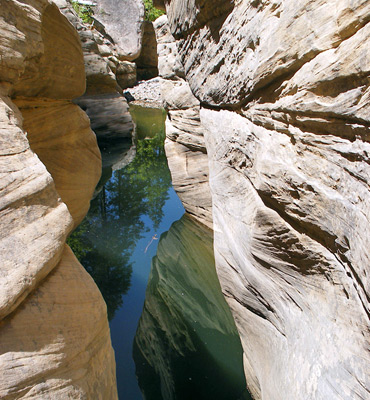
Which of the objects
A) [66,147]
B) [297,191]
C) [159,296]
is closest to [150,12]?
[66,147]

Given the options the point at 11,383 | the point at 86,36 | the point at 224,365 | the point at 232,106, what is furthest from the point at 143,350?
the point at 86,36

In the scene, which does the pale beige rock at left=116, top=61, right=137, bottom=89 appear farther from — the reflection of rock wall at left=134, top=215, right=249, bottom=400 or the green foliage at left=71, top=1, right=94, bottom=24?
the reflection of rock wall at left=134, top=215, right=249, bottom=400

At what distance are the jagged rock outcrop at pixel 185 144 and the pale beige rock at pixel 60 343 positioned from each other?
3.28 meters

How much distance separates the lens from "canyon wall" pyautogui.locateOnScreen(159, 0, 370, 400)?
1474 mm

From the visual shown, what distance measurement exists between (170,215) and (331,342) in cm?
443

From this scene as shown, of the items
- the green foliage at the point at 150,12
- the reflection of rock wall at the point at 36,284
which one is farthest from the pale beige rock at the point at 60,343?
the green foliage at the point at 150,12

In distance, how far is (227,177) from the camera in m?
3.06

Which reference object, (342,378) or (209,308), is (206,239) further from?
(342,378)

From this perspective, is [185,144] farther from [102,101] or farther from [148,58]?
[148,58]

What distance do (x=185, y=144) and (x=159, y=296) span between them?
7.35ft

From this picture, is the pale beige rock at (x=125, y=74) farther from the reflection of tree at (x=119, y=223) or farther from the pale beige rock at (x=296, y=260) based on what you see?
the pale beige rock at (x=296, y=260)

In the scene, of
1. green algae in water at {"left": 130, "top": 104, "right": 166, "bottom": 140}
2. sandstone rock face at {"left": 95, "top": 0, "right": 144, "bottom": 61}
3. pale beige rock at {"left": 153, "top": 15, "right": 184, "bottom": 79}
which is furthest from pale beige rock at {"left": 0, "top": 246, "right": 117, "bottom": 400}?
sandstone rock face at {"left": 95, "top": 0, "right": 144, "bottom": 61}

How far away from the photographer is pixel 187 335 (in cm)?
342

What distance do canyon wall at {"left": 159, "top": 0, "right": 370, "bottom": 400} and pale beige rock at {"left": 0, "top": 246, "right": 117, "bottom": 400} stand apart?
3.06ft
